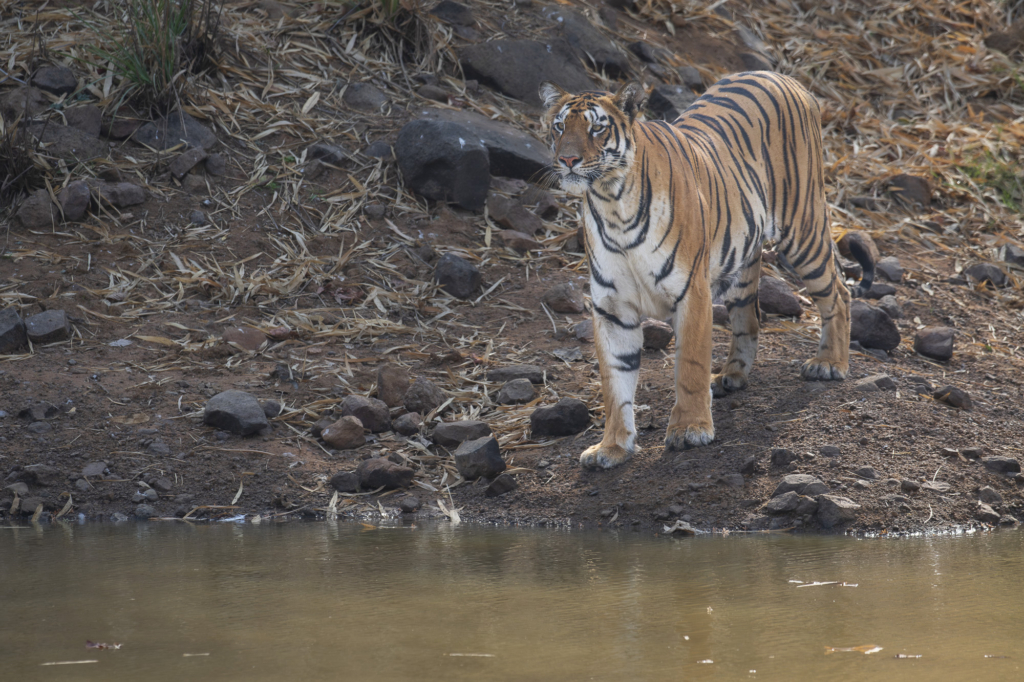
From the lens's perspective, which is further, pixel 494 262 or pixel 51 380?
pixel 494 262

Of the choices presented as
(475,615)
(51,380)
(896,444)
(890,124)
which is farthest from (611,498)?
(890,124)

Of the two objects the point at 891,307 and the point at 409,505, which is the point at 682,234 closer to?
the point at 409,505

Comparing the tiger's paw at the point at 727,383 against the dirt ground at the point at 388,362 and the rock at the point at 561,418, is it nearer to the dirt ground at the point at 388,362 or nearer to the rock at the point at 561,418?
the dirt ground at the point at 388,362

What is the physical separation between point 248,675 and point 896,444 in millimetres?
3246

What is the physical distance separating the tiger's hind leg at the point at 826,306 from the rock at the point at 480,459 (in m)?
Result: 1.72

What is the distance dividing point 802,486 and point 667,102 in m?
4.53

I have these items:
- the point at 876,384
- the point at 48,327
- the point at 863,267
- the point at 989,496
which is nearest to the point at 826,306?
the point at 876,384

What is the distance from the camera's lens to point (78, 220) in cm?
671

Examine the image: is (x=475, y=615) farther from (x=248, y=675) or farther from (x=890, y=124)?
(x=890, y=124)

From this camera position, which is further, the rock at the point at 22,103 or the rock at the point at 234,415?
the rock at the point at 22,103

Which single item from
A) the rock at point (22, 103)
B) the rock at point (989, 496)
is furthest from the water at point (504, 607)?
the rock at point (22, 103)

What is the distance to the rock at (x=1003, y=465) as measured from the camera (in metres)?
4.41

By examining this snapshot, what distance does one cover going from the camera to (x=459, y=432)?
5.02 metres


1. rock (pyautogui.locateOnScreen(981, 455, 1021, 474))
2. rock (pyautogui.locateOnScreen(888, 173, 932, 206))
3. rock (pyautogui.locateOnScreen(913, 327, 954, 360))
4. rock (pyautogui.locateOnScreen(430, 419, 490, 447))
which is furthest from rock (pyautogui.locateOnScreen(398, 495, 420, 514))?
rock (pyautogui.locateOnScreen(888, 173, 932, 206))
